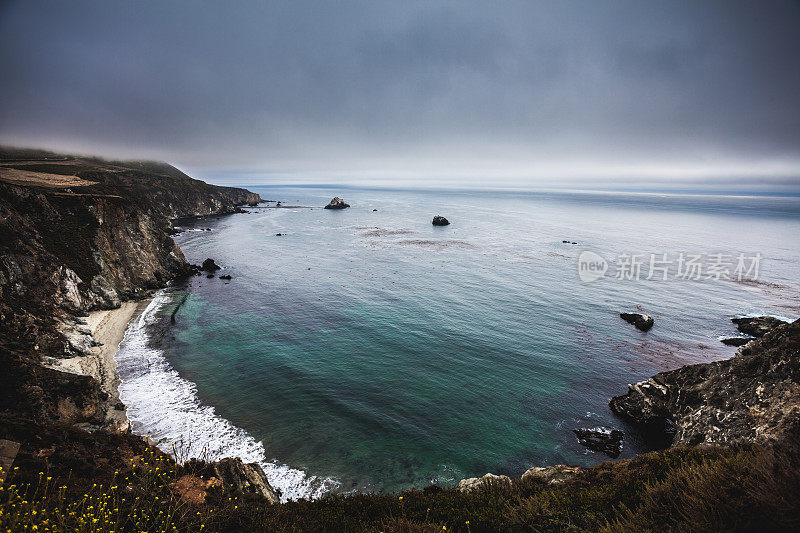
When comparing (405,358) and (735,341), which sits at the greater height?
(735,341)

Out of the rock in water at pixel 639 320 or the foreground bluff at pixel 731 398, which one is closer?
the foreground bluff at pixel 731 398

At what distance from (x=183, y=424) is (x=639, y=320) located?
47.6m

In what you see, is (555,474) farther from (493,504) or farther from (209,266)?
(209,266)

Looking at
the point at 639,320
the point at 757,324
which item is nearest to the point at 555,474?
the point at 639,320

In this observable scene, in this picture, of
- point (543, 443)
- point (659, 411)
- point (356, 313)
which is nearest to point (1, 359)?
point (356, 313)

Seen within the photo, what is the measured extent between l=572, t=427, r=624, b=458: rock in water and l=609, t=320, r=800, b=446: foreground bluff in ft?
8.99

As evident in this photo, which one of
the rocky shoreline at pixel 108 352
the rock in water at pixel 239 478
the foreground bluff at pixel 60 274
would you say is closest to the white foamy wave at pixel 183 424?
the rocky shoreline at pixel 108 352

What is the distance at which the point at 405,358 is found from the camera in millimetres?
31500

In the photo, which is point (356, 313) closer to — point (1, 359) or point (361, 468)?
point (361, 468)

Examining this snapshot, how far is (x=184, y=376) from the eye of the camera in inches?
1101

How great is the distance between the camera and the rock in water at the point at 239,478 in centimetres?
1248

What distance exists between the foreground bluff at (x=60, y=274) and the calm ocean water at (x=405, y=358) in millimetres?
4665

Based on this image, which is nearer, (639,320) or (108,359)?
(108,359)

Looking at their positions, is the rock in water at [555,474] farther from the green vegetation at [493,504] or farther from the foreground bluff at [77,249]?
the foreground bluff at [77,249]
